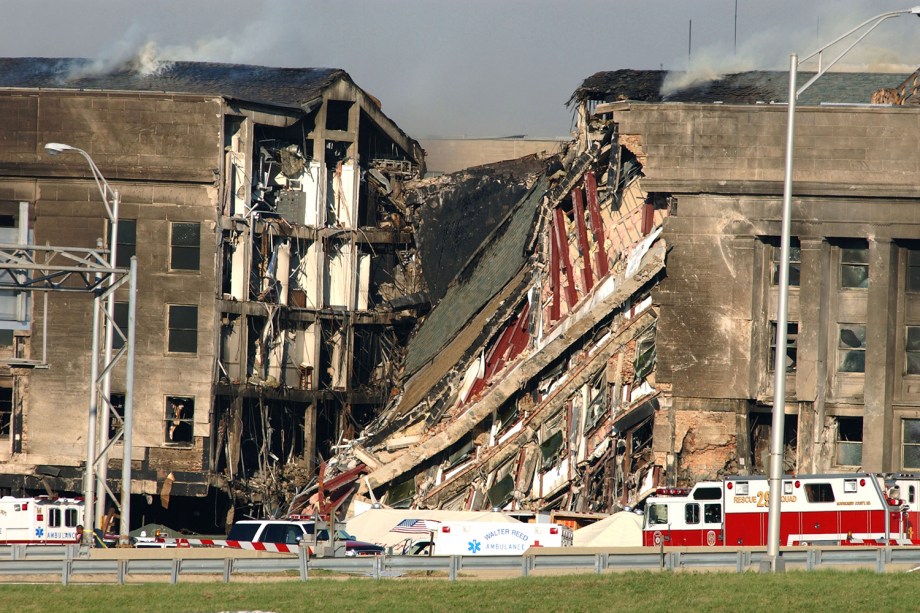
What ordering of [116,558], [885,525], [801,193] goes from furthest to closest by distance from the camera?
1. [801,193]
2. [885,525]
3. [116,558]

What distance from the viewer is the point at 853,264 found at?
40281mm

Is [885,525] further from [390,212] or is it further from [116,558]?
[390,212]

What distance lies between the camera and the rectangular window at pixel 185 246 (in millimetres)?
46812

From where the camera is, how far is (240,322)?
48031mm

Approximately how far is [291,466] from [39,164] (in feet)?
39.0

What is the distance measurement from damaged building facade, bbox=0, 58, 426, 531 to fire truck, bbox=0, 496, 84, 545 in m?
7.38

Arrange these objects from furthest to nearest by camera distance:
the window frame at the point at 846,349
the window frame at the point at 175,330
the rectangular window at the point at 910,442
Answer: the window frame at the point at 175,330
the window frame at the point at 846,349
the rectangular window at the point at 910,442

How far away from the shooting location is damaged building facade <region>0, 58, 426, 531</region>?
4628cm

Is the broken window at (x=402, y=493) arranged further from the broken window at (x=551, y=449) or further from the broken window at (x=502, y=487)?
the broken window at (x=551, y=449)

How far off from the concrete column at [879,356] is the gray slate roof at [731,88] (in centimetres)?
601

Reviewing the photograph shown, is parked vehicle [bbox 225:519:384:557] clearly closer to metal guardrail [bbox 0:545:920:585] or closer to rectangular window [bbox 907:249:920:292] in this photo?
metal guardrail [bbox 0:545:920:585]

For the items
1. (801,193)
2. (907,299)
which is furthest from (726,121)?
(907,299)

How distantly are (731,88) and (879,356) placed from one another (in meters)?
10.5

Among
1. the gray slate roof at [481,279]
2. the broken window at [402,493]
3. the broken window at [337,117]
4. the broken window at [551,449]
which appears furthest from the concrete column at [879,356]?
the broken window at [337,117]
